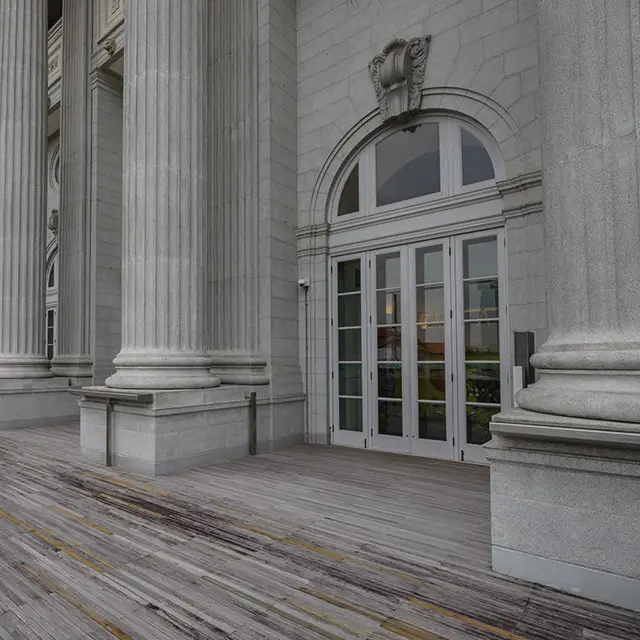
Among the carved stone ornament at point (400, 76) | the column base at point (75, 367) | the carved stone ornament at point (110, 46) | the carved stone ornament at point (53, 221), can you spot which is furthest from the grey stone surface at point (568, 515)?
the carved stone ornament at point (53, 221)

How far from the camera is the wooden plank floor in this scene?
2680mm

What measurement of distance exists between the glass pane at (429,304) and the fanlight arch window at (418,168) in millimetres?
1352

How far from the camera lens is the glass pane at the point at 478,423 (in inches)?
262

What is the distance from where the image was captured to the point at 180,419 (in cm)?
626

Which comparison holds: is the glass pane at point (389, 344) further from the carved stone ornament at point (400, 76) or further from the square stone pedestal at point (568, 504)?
Answer: the square stone pedestal at point (568, 504)

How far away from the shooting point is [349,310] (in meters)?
8.18

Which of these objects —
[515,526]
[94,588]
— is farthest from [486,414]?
[94,588]

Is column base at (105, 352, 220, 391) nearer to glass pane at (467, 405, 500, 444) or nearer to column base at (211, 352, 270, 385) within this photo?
column base at (211, 352, 270, 385)

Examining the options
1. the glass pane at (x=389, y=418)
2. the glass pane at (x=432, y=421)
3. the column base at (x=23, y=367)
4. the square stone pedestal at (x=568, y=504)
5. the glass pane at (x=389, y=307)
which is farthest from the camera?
the column base at (x=23, y=367)

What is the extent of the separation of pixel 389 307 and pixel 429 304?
67cm

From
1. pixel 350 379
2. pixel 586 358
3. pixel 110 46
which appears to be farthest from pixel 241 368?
pixel 110 46

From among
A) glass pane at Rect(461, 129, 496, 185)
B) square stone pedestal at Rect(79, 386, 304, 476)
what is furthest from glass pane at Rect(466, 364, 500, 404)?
square stone pedestal at Rect(79, 386, 304, 476)

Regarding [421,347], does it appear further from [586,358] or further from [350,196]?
[586,358]

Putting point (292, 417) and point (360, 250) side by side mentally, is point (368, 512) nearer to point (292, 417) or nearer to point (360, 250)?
point (292, 417)
